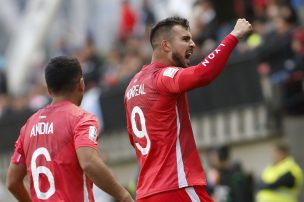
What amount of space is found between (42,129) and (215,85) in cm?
1112

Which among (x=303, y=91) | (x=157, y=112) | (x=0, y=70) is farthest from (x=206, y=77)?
(x=0, y=70)

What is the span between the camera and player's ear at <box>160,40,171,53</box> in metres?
11.5

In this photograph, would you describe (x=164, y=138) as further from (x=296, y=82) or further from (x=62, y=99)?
(x=296, y=82)

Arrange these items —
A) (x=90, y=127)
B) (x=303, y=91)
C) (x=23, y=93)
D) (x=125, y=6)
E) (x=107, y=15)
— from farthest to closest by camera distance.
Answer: (x=107, y=15), (x=23, y=93), (x=125, y=6), (x=303, y=91), (x=90, y=127)

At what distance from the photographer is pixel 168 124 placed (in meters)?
11.3

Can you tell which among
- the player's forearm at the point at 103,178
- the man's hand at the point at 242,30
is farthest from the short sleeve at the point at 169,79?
the player's forearm at the point at 103,178

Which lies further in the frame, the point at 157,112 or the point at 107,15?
the point at 107,15

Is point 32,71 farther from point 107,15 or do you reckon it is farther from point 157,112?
point 157,112

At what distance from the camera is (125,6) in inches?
1077

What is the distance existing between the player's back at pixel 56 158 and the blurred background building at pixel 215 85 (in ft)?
25.1

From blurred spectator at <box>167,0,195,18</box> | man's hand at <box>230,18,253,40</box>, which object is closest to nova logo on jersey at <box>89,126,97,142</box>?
man's hand at <box>230,18,253,40</box>

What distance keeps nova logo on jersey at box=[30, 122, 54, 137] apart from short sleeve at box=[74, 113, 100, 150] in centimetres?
26

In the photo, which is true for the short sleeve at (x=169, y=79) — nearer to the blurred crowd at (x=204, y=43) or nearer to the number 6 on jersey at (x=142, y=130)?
the number 6 on jersey at (x=142, y=130)

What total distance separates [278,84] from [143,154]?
9500 mm
